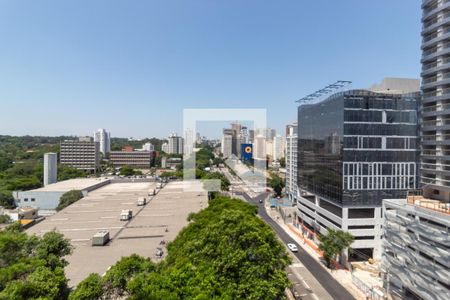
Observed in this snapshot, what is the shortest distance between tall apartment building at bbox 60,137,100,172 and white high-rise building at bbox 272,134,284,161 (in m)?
47.6

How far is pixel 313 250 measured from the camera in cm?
1947

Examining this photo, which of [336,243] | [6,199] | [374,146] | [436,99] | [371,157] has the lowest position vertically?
[336,243]

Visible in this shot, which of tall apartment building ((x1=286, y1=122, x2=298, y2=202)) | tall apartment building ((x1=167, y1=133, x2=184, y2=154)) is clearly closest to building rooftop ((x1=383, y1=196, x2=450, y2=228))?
tall apartment building ((x1=286, y1=122, x2=298, y2=202))

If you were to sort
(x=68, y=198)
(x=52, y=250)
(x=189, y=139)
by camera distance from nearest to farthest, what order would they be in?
(x=52, y=250) → (x=68, y=198) → (x=189, y=139)

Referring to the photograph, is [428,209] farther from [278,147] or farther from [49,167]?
[278,147]

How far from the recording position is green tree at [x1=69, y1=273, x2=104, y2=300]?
7.17 m

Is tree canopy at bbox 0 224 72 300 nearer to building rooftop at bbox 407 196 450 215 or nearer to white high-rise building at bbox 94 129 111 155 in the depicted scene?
building rooftop at bbox 407 196 450 215

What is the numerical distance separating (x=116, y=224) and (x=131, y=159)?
56.1 m

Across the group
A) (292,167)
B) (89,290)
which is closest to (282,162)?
(292,167)

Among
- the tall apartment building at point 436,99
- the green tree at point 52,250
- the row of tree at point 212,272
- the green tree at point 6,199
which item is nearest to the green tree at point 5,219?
the green tree at point 6,199

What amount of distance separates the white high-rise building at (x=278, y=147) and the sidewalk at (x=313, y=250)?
43374 millimetres

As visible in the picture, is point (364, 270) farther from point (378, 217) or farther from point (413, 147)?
point (413, 147)

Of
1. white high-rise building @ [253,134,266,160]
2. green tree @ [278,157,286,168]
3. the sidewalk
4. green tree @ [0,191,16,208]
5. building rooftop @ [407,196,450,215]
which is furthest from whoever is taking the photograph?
green tree @ [278,157,286,168]

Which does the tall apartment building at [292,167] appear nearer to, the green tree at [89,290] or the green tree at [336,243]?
the green tree at [336,243]
